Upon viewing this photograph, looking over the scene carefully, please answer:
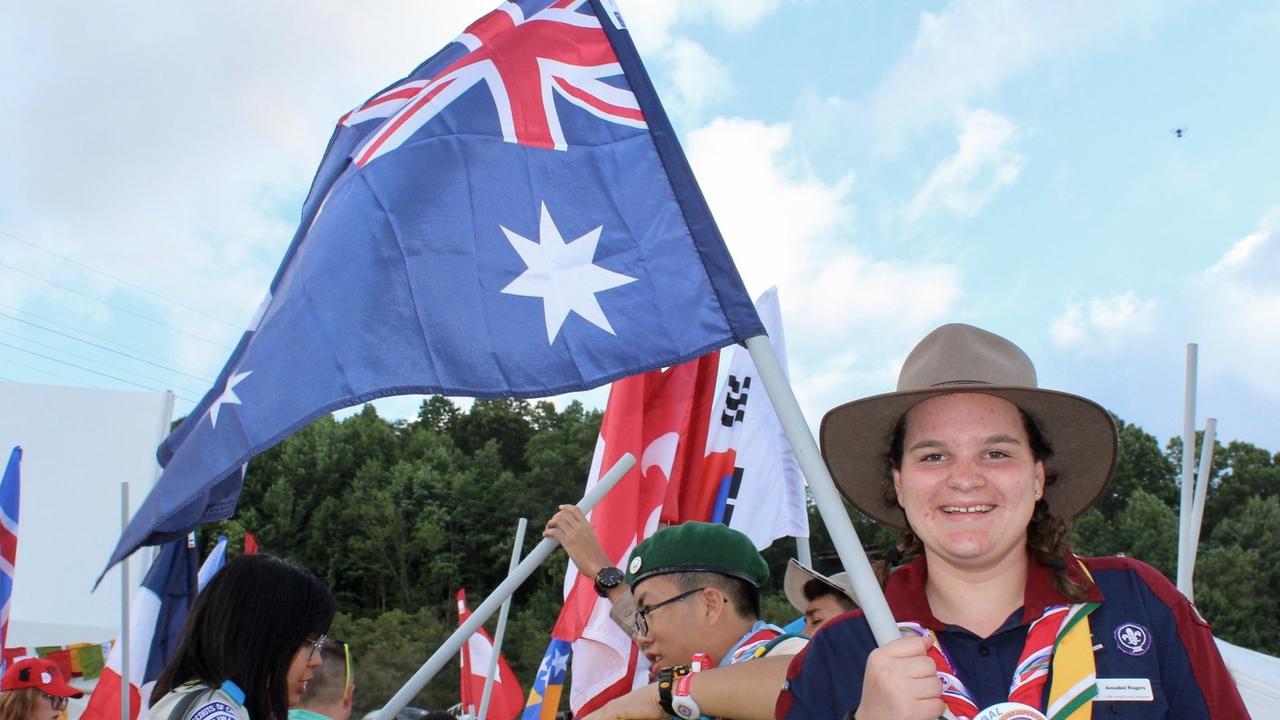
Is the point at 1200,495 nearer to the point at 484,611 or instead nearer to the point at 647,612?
the point at 647,612

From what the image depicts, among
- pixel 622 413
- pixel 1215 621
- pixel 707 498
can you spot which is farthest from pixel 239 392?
pixel 1215 621

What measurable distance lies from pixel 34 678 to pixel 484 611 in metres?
3.25

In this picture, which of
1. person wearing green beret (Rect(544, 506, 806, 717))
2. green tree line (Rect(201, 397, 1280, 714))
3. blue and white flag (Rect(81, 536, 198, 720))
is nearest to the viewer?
person wearing green beret (Rect(544, 506, 806, 717))

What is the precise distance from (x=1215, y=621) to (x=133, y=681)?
1717 inches

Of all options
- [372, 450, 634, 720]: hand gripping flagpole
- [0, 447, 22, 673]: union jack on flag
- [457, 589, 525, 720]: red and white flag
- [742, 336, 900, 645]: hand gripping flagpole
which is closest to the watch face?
[372, 450, 634, 720]: hand gripping flagpole

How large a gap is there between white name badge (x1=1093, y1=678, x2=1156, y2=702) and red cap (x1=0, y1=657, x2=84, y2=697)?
19.8 ft

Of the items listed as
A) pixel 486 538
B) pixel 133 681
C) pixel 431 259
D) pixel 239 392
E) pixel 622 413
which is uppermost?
pixel 486 538

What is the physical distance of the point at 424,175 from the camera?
11.0 ft

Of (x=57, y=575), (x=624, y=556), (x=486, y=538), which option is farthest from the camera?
(x=486, y=538)

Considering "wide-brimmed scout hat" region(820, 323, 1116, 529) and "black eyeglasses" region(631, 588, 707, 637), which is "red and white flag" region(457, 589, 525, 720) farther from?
"wide-brimmed scout hat" region(820, 323, 1116, 529)

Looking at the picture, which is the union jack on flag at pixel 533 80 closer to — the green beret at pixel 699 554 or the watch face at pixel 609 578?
the green beret at pixel 699 554

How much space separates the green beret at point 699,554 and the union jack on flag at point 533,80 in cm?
161

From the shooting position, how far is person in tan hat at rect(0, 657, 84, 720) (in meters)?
6.32

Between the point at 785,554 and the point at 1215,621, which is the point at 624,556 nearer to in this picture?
the point at 1215,621
